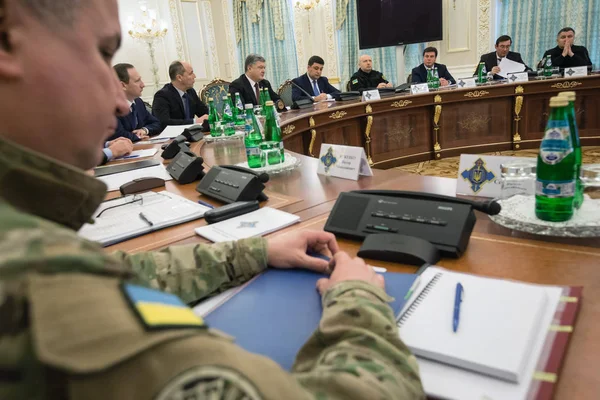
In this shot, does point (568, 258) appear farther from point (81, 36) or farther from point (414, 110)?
point (414, 110)

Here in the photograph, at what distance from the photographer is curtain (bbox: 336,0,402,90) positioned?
664cm

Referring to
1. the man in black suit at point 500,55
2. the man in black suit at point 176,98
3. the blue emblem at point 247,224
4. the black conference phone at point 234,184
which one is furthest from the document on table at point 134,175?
the man in black suit at point 500,55

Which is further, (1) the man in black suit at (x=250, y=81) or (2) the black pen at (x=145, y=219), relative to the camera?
(1) the man in black suit at (x=250, y=81)

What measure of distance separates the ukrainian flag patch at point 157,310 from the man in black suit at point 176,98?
14.0 feet

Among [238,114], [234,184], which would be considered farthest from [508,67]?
[234,184]

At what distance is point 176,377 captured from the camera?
0.28 m

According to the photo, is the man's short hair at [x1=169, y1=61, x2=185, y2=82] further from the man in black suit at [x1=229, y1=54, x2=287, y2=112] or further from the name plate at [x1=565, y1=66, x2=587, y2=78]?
the name plate at [x1=565, y1=66, x2=587, y2=78]

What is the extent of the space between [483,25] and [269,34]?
134 inches

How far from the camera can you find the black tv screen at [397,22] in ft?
19.6

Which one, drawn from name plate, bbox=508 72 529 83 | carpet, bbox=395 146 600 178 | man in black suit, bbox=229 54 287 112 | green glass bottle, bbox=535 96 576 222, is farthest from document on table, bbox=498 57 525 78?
green glass bottle, bbox=535 96 576 222

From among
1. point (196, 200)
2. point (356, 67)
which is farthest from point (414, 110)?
point (196, 200)

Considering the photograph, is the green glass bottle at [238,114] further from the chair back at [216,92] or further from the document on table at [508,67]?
the document on table at [508,67]

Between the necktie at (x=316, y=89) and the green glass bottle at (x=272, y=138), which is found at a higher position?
the necktie at (x=316, y=89)

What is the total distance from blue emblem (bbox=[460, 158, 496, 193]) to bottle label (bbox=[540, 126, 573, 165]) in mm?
252
